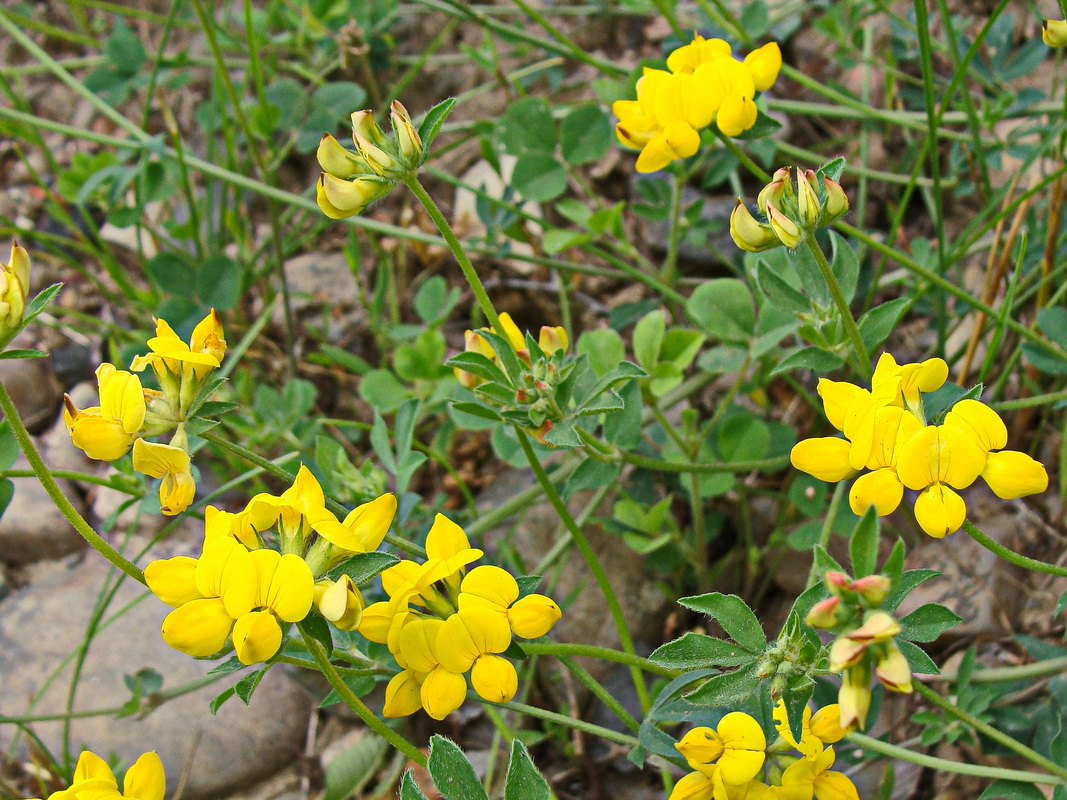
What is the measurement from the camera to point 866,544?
4.18 ft

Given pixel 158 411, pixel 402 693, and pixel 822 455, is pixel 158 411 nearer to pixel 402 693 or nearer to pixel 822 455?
pixel 402 693

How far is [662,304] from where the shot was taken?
3.06 metres

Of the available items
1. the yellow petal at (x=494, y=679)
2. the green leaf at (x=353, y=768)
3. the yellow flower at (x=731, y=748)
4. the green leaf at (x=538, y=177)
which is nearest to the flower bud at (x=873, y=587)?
the yellow flower at (x=731, y=748)

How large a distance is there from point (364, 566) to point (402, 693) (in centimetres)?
23

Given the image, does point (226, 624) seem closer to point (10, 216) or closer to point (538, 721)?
point (538, 721)

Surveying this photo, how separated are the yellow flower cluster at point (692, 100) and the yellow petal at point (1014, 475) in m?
0.84

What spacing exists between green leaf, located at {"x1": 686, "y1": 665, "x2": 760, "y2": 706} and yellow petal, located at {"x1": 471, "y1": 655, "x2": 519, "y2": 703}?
0.28 metres

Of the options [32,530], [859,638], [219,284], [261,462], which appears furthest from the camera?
[32,530]

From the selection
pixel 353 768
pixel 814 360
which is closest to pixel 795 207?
pixel 814 360

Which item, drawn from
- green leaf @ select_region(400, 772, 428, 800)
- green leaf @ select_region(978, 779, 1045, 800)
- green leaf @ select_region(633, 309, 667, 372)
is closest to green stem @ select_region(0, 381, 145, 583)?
green leaf @ select_region(400, 772, 428, 800)

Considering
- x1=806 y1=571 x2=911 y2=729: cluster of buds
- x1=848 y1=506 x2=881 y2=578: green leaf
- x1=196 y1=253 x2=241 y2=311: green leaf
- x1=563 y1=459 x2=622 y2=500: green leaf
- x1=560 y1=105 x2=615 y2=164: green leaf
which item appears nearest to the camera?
x1=806 y1=571 x2=911 y2=729: cluster of buds

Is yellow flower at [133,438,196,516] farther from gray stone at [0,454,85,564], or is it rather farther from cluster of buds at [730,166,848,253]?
gray stone at [0,454,85,564]

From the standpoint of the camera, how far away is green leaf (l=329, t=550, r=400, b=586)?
1.41 meters

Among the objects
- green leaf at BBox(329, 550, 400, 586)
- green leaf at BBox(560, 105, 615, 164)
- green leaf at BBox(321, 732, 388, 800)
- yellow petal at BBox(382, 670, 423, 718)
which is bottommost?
green leaf at BBox(321, 732, 388, 800)
